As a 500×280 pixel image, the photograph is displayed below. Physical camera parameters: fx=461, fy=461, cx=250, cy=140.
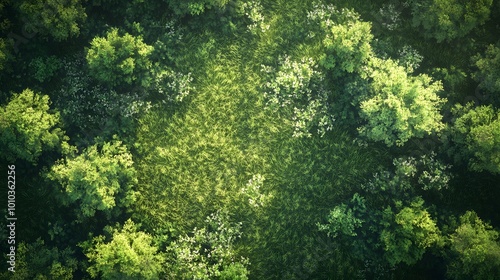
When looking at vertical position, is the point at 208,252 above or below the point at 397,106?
below

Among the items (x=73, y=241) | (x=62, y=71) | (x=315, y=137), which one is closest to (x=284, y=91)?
(x=315, y=137)

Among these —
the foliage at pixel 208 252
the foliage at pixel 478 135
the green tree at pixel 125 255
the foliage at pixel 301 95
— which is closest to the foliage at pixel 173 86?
the foliage at pixel 301 95

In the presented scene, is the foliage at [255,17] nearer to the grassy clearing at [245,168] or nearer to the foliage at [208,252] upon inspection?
the grassy clearing at [245,168]

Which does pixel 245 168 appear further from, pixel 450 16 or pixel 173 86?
pixel 450 16

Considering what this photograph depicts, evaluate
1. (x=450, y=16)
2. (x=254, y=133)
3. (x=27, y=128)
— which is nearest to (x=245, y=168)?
(x=254, y=133)

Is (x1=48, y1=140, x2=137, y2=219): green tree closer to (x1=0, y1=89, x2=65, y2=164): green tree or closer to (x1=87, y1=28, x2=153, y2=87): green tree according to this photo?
(x1=0, y1=89, x2=65, y2=164): green tree

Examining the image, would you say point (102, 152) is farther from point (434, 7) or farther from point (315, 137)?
point (434, 7)

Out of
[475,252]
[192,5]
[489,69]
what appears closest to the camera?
[475,252]
